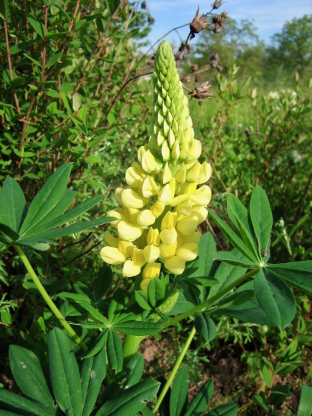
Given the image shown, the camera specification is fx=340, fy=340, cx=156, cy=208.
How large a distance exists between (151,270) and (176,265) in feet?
0.24

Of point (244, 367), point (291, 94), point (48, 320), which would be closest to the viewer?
point (48, 320)

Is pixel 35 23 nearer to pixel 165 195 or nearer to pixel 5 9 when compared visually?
A: pixel 5 9

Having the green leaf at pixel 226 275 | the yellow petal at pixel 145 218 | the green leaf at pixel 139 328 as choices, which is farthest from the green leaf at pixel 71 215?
the green leaf at pixel 226 275

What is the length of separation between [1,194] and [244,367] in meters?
1.54

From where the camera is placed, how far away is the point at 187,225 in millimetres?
850

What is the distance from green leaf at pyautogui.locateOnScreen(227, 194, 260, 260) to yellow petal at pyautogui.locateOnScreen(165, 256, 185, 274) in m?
0.17

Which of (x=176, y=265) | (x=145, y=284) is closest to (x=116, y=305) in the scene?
(x=145, y=284)

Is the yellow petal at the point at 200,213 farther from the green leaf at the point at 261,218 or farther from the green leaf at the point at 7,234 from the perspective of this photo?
the green leaf at the point at 7,234

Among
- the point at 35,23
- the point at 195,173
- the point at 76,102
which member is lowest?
the point at 195,173

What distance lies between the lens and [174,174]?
35.3 inches

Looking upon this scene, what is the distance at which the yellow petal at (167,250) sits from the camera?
2.82 feet

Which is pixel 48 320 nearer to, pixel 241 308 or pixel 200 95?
pixel 241 308

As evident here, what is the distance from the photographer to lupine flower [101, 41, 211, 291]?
33.1 inches

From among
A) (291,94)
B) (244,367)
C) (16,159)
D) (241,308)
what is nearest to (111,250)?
(241,308)
